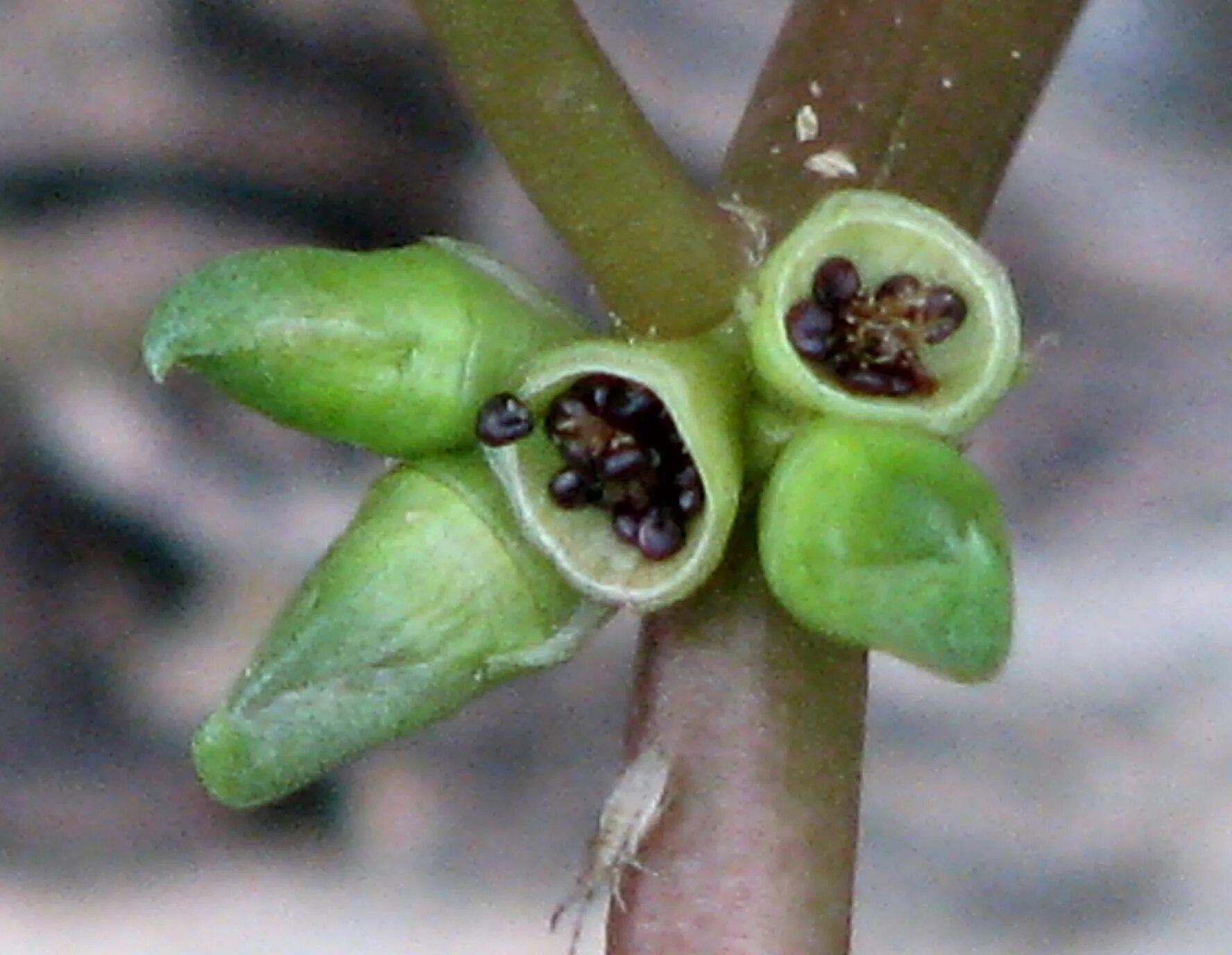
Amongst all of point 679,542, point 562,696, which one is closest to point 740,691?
point 679,542

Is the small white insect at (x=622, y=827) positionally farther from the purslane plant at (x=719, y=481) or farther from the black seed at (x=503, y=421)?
the black seed at (x=503, y=421)

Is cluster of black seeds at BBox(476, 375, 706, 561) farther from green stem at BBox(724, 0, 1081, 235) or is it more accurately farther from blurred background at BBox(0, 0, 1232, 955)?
blurred background at BBox(0, 0, 1232, 955)

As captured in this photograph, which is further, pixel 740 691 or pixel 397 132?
pixel 397 132

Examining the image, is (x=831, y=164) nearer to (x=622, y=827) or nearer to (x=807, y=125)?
(x=807, y=125)

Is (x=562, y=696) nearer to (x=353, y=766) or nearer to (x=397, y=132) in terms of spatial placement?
(x=353, y=766)

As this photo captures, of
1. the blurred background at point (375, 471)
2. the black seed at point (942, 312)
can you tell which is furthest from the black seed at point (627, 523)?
the blurred background at point (375, 471)

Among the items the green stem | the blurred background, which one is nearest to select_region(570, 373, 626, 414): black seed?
the green stem
